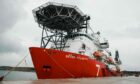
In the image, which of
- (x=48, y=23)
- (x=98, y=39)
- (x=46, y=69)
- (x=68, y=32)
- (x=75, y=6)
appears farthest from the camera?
(x=98, y=39)

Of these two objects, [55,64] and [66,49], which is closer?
[55,64]

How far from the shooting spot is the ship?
23.5 meters

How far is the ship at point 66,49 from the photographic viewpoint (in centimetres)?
2355

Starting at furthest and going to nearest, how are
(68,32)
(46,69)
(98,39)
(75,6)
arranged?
(98,39), (68,32), (75,6), (46,69)

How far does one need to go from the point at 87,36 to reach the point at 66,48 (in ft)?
17.4

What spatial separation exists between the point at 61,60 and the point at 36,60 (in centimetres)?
295

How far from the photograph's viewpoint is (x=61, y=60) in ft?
79.2

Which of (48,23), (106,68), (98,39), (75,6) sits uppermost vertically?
(75,6)

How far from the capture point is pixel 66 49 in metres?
35.5

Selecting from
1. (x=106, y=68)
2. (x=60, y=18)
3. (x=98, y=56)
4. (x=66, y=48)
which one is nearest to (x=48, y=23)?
(x=60, y=18)

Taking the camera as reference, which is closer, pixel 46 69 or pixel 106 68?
pixel 46 69

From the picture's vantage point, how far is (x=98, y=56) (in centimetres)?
3541

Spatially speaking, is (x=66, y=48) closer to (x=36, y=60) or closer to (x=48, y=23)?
(x=48, y=23)

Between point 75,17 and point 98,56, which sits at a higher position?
point 75,17
